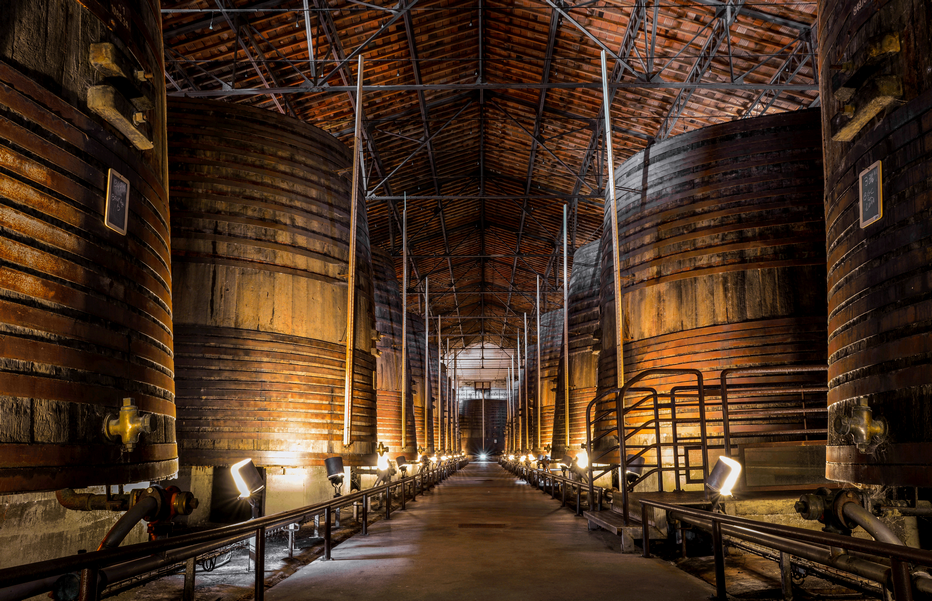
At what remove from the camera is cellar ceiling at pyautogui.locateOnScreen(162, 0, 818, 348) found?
52.1ft

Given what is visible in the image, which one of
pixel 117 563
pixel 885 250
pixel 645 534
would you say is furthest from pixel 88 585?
pixel 645 534

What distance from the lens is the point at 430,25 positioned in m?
18.4

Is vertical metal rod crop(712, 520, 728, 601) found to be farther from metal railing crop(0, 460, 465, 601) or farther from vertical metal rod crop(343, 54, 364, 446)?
vertical metal rod crop(343, 54, 364, 446)

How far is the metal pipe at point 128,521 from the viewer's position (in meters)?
3.57

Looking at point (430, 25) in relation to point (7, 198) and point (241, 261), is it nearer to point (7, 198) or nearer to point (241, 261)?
point (241, 261)

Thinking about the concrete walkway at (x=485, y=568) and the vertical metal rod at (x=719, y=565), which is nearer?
the vertical metal rod at (x=719, y=565)

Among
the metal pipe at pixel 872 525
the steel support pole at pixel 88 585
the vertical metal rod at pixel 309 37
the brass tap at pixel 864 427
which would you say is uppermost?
the vertical metal rod at pixel 309 37

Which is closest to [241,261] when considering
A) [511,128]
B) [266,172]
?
[266,172]

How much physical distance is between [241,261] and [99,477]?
5.59m

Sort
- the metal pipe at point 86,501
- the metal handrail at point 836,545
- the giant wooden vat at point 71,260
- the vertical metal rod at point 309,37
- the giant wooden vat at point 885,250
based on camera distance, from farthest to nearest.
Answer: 1. the vertical metal rod at point 309,37
2. the metal pipe at point 86,501
3. the giant wooden vat at point 885,250
4. the giant wooden vat at point 71,260
5. the metal handrail at point 836,545

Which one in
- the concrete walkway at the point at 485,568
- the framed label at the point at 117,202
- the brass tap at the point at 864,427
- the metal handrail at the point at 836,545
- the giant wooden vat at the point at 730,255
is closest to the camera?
the metal handrail at the point at 836,545

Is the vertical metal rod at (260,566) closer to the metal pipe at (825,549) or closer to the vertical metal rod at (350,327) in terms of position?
the metal pipe at (825,549)

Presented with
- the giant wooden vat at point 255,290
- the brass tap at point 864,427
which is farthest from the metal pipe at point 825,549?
the giant wooden vat at point 255,290

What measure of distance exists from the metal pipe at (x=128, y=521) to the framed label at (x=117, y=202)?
1.60 metres
